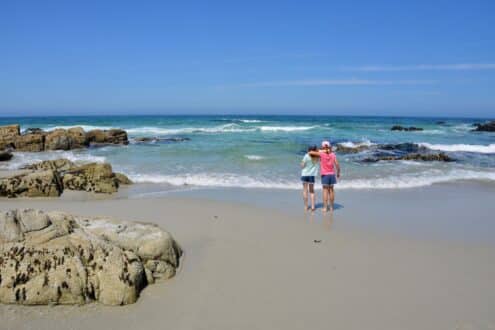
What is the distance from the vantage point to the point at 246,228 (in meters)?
6.82

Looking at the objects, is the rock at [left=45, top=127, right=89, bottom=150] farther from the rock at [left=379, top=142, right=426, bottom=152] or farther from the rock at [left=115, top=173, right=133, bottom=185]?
the rock at [left=379, top=142, right=426, bottom=152]

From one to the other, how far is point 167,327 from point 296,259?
2.17 meters

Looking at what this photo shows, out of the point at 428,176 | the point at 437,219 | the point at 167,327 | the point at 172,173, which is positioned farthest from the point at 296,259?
the point at 428,176

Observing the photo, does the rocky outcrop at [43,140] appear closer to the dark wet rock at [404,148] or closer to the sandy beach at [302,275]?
the sandy beach at [302,275]

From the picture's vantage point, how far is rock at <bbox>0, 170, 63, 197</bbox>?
928cm

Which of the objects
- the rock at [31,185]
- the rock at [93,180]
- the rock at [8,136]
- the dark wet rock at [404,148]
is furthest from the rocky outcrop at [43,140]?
the dark wet rock at [404,148]

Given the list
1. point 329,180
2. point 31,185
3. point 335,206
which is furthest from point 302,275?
point 31,185

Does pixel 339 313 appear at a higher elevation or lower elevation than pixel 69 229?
lower

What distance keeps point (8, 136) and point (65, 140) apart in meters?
3.19

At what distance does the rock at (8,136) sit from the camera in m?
22.7

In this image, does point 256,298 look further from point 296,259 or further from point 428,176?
point 428,176

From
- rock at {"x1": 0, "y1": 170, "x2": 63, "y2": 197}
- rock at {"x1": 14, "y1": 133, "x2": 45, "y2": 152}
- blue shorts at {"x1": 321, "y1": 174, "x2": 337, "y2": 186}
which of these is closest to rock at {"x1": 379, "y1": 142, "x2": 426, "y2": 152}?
blue shorts at {"x1": 321, "y1": 174, "x2": 337, "y2": 186}

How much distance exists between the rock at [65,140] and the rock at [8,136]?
5.92ft

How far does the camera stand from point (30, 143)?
75.0 ft
